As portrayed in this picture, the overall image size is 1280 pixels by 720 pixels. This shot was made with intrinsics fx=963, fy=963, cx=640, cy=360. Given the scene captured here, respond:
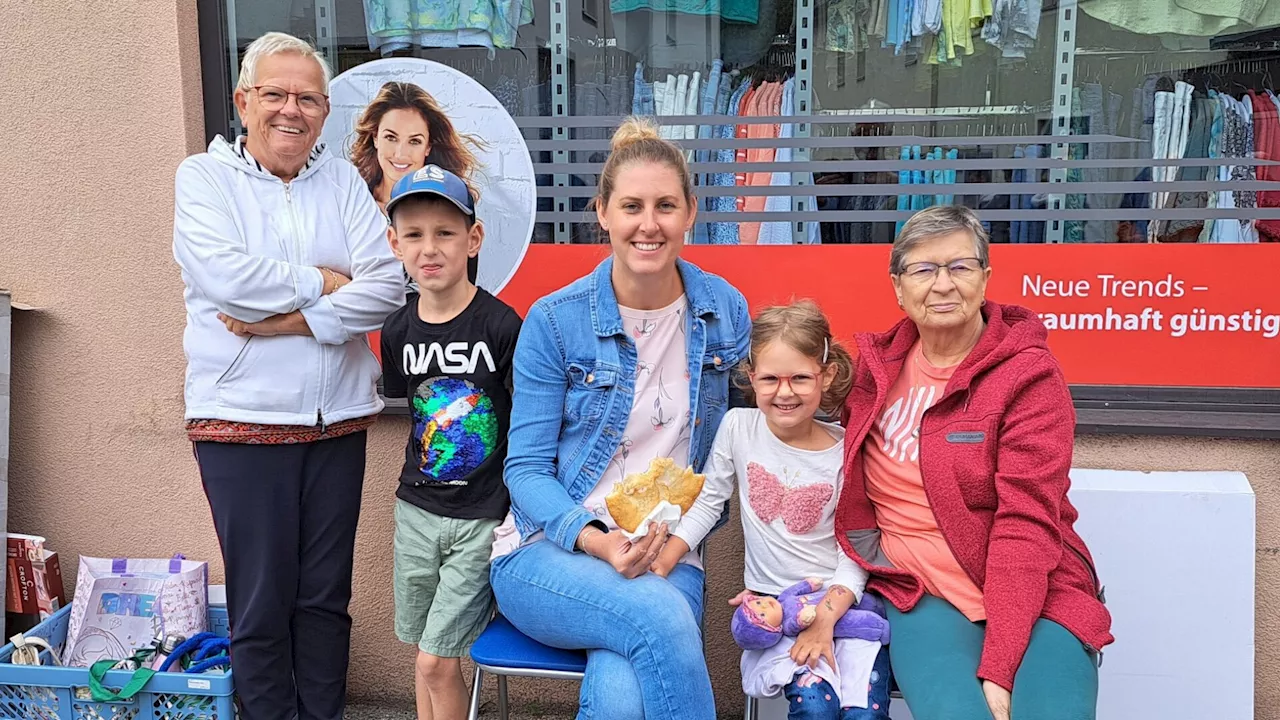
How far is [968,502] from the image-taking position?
2115 millimetres

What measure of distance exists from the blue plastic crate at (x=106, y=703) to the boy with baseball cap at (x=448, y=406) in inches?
27.8

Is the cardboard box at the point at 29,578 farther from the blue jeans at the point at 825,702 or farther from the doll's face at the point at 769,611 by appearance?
the blue jeans at the point at 825,702

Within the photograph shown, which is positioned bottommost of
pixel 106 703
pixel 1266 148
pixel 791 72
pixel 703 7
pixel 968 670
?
pixel 106 703

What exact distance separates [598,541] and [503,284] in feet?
4.60

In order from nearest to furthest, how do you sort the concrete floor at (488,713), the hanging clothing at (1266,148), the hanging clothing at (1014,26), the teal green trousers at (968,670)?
1. the teal green trousers at (968,670)
2. the hanging clothing at (1266,148)
3. the hanging clothing at (1014,26)
4. the concrete floor at (488,713)

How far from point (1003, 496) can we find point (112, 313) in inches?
116

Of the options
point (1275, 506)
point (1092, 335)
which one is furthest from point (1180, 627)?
point (1092, 335)

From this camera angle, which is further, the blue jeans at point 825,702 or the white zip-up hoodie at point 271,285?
the white zip-up hoodie at point 271,285

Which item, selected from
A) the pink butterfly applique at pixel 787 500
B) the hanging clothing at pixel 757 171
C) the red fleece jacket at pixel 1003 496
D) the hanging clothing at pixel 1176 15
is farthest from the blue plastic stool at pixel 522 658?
the hanging clothing at pixel 1176 15

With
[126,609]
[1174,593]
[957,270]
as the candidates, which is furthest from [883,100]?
[126,609]

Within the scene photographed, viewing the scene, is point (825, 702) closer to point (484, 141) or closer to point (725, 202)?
point (725, 202)

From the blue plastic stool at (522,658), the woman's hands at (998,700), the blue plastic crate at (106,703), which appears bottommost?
the blue plastic crate at (106,703)

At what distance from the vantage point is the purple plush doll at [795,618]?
7.04 feet

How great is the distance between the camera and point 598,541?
2172 mm
